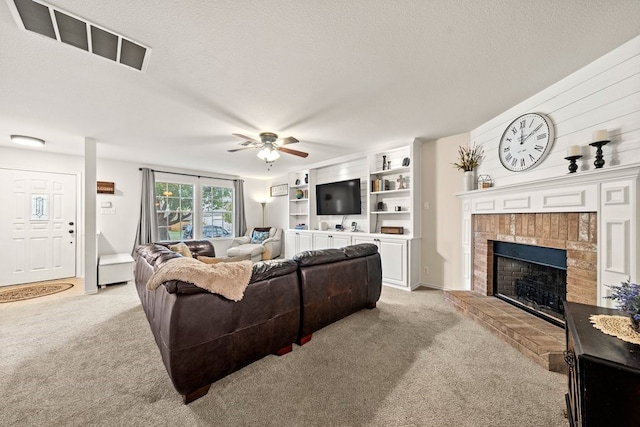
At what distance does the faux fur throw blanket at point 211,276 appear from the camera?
61.5 inches

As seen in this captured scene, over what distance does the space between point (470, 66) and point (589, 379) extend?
214 centimetres

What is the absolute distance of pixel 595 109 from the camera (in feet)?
6.84

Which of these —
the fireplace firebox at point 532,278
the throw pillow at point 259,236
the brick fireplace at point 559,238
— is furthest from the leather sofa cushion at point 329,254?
the throw pillow at point 259,236

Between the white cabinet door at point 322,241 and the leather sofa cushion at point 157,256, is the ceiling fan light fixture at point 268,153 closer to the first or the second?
the leather sofa cushion at point 157,256

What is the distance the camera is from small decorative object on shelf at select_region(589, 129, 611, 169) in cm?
192

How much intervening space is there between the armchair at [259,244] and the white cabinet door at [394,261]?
304cm

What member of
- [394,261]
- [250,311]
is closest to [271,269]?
[250,311]

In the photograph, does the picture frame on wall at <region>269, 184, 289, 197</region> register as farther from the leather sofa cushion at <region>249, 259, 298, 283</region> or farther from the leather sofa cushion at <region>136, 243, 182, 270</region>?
the leather sofa cushion at <region>249, 259, 298, 283</region>

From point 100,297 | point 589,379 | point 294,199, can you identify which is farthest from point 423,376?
point 294,199

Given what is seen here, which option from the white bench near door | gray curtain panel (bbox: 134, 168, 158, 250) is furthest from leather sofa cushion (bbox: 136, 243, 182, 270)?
gray curtain panel (bbox: 134, 168, 158, 250)

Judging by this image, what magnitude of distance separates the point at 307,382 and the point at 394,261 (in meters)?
2.72

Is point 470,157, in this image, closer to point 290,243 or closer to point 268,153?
point 268,153

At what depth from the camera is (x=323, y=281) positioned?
2445mm

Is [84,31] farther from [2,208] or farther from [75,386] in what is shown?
[2,208]
